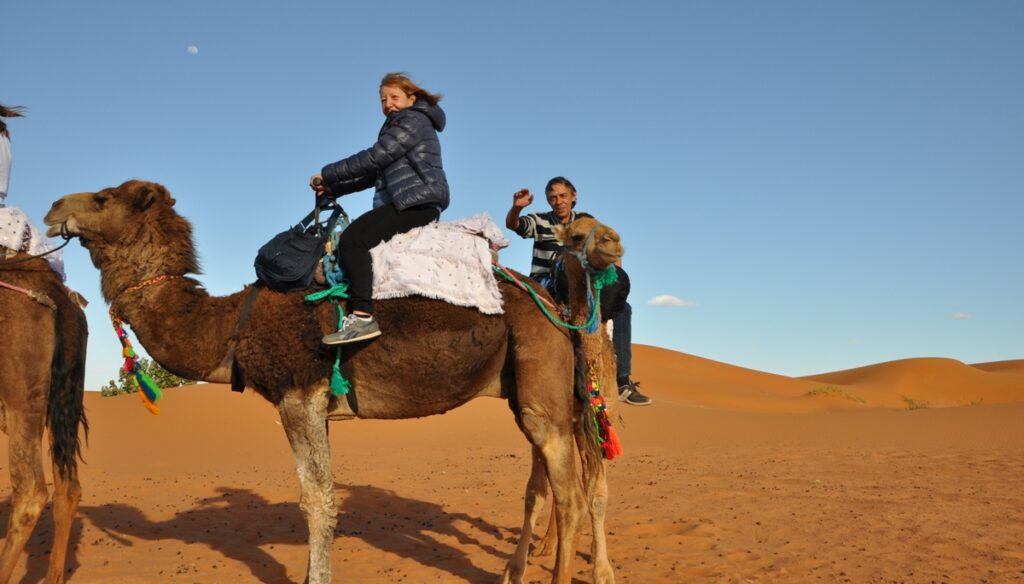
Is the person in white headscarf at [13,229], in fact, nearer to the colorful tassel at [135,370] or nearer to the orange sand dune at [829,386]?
the colorful tassel at [135,370]

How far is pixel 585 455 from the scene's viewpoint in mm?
6652

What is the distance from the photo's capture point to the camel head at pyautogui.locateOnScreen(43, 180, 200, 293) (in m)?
5.90

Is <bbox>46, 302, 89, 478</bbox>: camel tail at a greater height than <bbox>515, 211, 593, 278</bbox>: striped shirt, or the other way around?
<bbox>515, 211, 593, 278</bbox>: striped shirt

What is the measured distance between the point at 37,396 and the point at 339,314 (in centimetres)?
250

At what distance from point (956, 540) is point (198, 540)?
7939 millimetres

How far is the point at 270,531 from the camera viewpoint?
9.52m

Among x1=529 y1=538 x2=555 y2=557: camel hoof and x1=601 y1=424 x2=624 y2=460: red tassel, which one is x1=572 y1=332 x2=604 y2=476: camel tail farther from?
x1=529 y1=538 x2=555 y2=557: camel hoof

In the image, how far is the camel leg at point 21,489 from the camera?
5910 millimetres

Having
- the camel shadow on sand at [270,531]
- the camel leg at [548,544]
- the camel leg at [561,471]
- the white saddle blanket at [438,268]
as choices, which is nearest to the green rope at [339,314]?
the white saddle blanket at [438,268]

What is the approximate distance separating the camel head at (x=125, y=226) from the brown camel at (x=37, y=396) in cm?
81

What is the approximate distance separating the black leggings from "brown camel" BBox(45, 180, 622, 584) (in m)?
0.20

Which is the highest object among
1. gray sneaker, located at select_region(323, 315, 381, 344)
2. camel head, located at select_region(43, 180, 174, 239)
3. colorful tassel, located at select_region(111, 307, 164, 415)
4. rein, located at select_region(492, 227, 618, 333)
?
camel head, located at select_region(43, 180, 174, 239)

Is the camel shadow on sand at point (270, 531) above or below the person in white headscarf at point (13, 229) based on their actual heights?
below

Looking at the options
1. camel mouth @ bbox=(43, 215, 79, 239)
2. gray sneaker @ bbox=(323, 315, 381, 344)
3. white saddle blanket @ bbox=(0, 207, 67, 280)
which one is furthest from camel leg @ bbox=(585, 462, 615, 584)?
white saddle blanket @ bbox=(0, 207, 67, 280)
